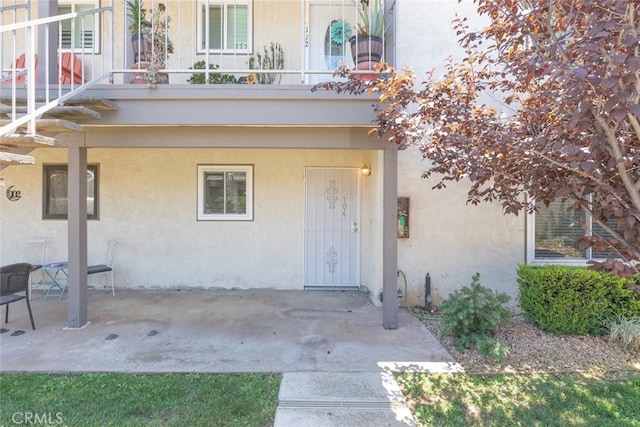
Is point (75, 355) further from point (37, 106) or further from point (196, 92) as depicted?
point (196, 92)

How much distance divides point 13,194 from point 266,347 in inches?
226

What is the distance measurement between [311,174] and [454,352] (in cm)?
385

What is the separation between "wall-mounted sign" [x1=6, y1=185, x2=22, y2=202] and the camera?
637 centimetres

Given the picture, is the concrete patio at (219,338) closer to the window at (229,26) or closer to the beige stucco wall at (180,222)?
the beige stucco wall at (180,222)

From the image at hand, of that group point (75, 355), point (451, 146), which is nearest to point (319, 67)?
point (451, 146)

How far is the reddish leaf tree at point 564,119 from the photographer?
1939mm

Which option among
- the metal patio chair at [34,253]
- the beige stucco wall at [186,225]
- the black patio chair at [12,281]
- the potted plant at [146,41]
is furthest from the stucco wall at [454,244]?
the metal patio chair at [34,253]

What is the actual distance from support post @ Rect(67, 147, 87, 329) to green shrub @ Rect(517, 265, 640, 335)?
5809 mm

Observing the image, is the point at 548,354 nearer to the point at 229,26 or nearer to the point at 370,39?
the point at 370,39

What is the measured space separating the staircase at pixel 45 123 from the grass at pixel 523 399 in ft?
12.5

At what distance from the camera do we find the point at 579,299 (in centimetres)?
439

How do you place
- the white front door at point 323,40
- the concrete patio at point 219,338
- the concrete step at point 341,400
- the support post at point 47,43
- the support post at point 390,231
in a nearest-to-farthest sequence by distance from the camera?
the concrete step at point 341,400, the concrete patio at point 219,338, the support post at point 47,43, the support post at point 390,231, the white front door at point 323,40

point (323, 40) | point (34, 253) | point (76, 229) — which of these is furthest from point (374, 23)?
point (34, 253)

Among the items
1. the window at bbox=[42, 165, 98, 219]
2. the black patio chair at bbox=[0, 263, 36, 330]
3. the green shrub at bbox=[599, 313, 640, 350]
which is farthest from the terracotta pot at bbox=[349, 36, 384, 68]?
the window at bbox=[42, 165, 98, 219]
